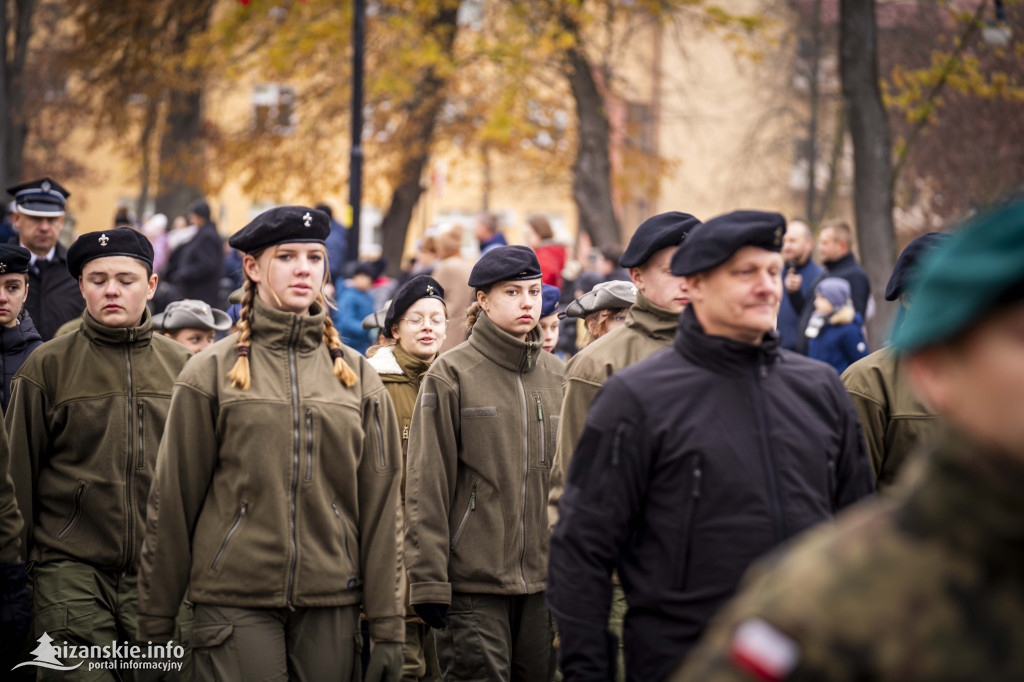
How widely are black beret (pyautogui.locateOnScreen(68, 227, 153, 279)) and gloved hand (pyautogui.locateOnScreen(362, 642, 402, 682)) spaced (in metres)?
2.46

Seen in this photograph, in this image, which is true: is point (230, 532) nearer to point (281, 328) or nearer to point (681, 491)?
point (281, 328)

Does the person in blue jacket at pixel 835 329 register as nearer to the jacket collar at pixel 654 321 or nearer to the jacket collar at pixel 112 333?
the jacket collar at pixel 654 321

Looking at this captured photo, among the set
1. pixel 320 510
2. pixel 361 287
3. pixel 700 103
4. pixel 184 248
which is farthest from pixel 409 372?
pixel 700 103

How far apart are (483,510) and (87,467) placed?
189 centimetres

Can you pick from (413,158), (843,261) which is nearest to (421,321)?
(843,261)

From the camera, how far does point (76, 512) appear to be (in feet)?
18.4

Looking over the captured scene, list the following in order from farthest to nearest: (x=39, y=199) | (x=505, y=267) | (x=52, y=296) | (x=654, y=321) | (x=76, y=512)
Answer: (x=39, y=199), (x=52, y=296), (x=505, y=267), (x=76, y=512), (x=654, y=321)

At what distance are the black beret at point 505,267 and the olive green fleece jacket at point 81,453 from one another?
174cm

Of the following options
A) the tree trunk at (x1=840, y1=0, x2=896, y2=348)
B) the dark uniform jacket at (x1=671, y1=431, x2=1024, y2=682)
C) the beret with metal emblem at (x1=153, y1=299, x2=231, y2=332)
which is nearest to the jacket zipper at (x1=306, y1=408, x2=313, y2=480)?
the dark uniform jacket at (x1=671, y1=431, x2=1024, y2=682)

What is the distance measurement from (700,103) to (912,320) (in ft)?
154

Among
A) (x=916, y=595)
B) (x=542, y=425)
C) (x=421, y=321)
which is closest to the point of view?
(x=916, y=595)

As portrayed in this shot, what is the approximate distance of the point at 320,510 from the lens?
457cm

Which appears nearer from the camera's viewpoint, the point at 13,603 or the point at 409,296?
the point at 13,603

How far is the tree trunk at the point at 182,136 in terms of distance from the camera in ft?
Answer: 73.2
